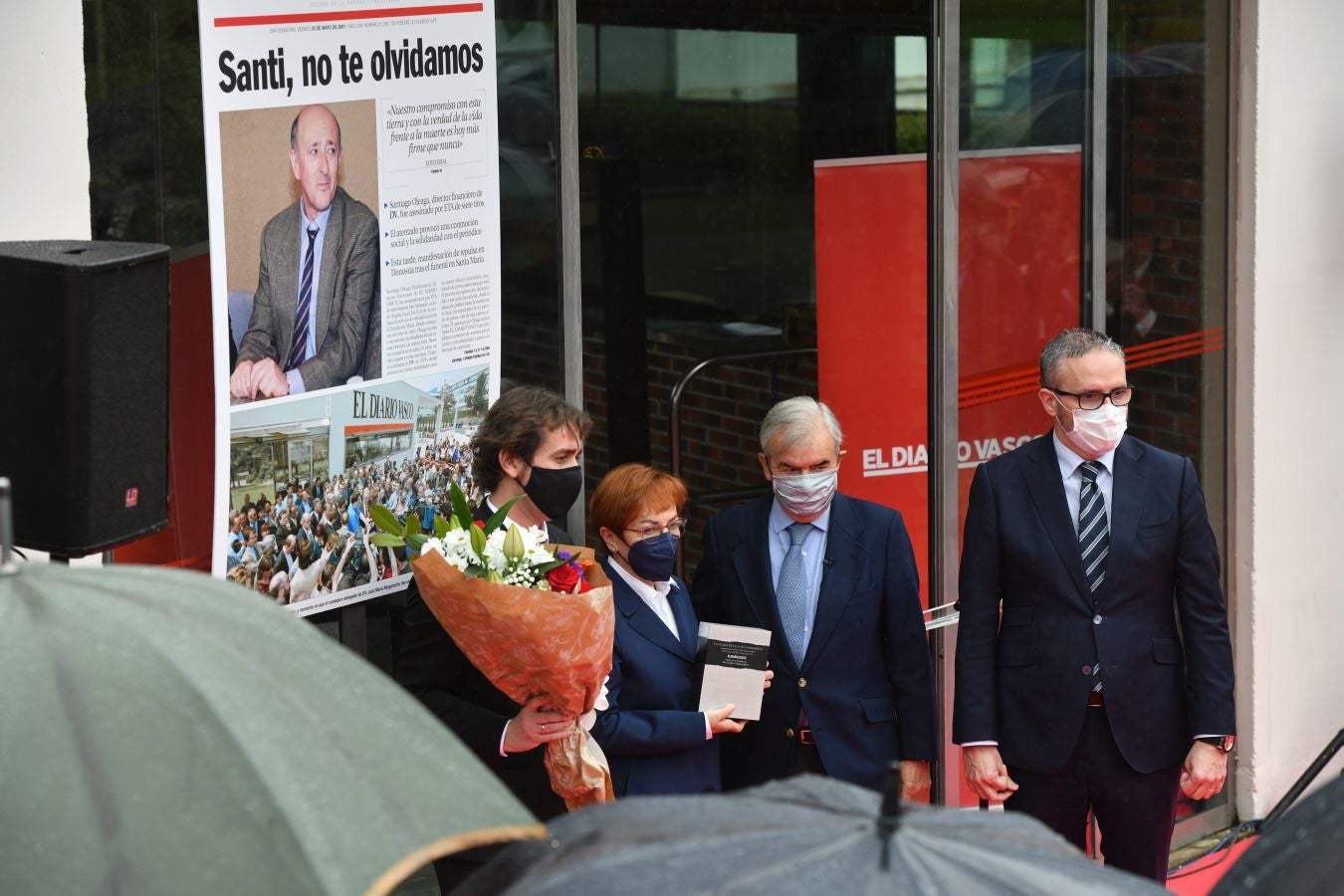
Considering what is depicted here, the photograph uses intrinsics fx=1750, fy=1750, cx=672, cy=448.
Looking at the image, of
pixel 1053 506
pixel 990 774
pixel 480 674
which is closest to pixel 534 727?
pixel 480 674

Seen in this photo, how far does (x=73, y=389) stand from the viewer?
3234 millimetres

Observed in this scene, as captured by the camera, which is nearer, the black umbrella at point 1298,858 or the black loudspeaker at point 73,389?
the black umbrella at point 1298,858

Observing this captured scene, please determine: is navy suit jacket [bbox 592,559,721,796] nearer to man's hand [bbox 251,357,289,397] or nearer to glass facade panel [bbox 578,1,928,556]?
man's hand [bbox 251,357,289,397]

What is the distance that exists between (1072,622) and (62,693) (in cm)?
329

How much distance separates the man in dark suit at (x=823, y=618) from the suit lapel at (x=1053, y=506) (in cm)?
40

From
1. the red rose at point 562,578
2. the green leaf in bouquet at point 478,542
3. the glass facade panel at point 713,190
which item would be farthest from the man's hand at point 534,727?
the glass facade panel at point 713,190

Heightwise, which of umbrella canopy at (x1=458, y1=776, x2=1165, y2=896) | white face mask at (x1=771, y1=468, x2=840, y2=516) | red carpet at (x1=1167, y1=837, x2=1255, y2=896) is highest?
white face mask at (x1=771, y1=468, x2=840, y2=516)

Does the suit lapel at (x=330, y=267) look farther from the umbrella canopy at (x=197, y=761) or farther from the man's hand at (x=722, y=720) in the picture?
the umbrella canopy at (x=197, y=761)

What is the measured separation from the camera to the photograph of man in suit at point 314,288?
4.48 metres

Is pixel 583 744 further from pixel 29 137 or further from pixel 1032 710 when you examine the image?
pixel 29 137

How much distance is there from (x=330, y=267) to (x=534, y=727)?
1407mm

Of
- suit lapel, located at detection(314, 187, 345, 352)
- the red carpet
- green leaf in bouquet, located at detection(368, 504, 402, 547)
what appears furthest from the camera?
the red carpet

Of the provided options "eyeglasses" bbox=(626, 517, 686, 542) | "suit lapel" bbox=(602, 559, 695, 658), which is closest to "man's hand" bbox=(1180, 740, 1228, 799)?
"suit lapel" bbox=(602, 559, 695, 658)

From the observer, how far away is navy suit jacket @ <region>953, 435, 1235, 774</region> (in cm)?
484
